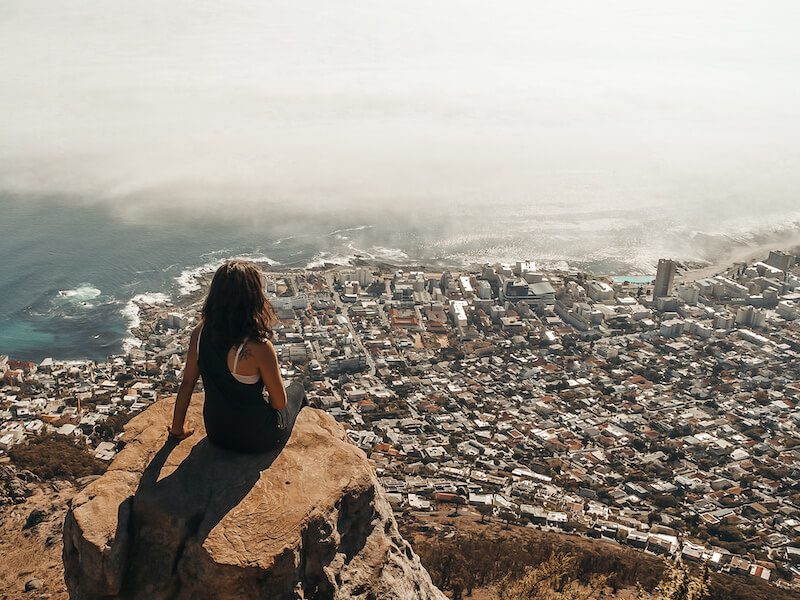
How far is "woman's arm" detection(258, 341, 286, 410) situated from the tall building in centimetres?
3642

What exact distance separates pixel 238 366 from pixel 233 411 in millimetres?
335

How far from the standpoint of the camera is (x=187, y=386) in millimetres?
4805

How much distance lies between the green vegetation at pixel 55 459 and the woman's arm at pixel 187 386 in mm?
11953

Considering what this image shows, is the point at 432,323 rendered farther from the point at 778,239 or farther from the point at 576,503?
the point at 778,239

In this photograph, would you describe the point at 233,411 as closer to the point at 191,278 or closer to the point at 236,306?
the point at 236,306

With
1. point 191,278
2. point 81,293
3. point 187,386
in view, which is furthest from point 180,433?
point 191,278

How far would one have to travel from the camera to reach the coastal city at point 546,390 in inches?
775

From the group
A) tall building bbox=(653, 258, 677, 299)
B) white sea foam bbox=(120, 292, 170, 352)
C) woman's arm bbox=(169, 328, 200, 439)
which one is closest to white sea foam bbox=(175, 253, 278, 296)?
white sea foam bbox=(120, 292, 170, 352)

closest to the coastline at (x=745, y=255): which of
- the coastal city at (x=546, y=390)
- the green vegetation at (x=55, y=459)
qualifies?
the coastal city at (x=546, y=390)

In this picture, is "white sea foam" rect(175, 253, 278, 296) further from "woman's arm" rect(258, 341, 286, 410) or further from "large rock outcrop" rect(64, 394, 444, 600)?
"woman's arm" rect(258, 341, 286, 410)

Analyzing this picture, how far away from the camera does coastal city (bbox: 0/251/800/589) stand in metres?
19.7

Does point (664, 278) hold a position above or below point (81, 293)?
above

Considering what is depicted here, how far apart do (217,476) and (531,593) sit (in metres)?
7.92

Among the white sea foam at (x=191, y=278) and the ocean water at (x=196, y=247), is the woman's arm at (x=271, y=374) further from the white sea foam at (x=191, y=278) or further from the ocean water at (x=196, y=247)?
the white sea foam at (x=191, y=278)
